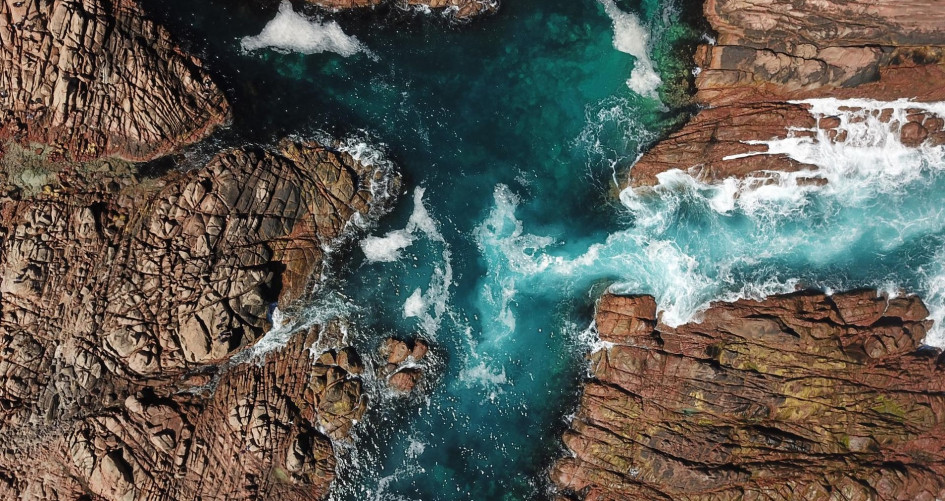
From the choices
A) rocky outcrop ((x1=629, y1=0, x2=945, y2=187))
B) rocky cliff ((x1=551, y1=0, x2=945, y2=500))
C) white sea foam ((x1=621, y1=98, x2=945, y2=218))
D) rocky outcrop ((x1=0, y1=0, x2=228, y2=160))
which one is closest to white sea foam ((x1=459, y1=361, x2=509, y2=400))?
rocky cliff ((x1=551, y1=0, x2=945, y2=500))

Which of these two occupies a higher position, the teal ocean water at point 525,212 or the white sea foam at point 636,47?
the white sea foam at point 636,47

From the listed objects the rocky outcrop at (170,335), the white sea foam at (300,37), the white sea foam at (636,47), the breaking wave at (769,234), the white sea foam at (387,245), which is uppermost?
the white sea foam at (636,47)

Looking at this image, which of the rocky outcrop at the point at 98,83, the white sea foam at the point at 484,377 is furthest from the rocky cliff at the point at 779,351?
the rocky outcrop at the point at 98,83

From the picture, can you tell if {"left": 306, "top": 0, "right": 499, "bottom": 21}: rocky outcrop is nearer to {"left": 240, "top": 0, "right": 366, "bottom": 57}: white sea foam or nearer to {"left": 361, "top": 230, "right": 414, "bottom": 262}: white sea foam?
{"left": 240, "top": 0, "right": 366, "bottom": 57}: white sea foam

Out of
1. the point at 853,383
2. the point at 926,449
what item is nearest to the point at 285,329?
the point at 853,383

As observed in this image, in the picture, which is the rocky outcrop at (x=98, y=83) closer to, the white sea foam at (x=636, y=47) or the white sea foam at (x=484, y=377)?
the white sea foam at (x=484, y=377)

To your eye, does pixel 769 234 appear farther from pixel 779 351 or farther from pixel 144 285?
pixel 144 285
